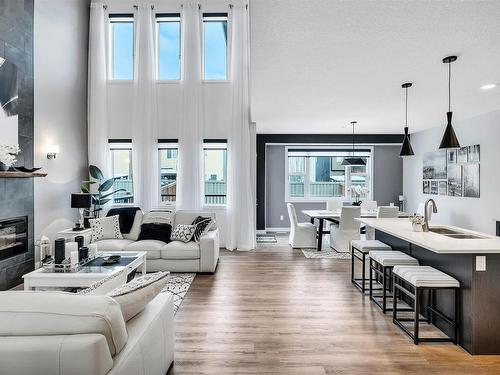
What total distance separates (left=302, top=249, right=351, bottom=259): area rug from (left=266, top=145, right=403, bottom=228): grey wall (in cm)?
261

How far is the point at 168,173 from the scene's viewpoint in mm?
7508

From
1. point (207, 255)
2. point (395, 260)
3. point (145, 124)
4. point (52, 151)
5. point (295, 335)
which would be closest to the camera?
point (295, 335)

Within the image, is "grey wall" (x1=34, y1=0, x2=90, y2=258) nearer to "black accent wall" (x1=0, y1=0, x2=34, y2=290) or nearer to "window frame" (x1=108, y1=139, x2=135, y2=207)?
"black accent wall" (x1=0, y1=0, x2=34, y2=290)

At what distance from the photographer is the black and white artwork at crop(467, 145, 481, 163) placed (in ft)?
20.5

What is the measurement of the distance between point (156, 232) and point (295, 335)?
3.20 meters

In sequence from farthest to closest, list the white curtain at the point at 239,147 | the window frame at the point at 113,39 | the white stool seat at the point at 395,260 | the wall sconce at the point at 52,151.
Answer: the window frame at the point at 113,39 → the white curtain at the point at 239,147 → the wall sconce at the point at 52,151 → the white stool seat at the point at 395,260

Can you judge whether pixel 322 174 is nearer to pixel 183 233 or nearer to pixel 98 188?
pixel 183 233

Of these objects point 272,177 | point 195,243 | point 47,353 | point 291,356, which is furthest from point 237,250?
point 47,353

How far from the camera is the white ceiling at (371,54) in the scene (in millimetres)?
2455

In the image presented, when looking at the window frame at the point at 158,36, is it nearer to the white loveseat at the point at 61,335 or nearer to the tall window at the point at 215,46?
the tall window at the point at 215,46

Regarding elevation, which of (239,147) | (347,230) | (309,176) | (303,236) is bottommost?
(303,236)

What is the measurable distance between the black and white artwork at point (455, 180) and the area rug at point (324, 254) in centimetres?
273

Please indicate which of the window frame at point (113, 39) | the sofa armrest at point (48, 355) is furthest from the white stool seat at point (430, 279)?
the window frame at point (113, 39)

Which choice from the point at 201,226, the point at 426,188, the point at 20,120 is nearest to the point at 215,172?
the point at 201,226
